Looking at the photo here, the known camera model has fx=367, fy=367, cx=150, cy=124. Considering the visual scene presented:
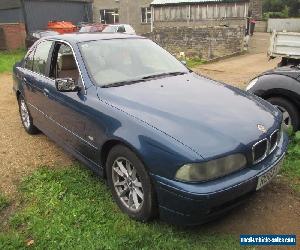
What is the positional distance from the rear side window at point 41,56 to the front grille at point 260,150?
10.1 ft

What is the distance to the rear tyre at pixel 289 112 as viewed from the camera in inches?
209

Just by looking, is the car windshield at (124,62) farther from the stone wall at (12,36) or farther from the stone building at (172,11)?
the stone wall at (12,36)

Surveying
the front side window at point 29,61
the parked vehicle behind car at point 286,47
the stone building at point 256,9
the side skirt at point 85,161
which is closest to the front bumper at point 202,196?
the side skirt at point 85,161

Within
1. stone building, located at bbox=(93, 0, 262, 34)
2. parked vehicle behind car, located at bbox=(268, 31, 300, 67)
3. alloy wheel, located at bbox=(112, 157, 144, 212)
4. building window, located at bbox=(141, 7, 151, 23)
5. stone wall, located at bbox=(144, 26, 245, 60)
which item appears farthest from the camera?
building window, located at bbox=(141, 7, 151, 23)

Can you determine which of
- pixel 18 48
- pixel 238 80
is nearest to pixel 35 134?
pixel 238 80

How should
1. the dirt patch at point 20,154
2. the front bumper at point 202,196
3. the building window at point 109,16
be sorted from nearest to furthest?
the front bumper at point 202,196
the dirt patch at point 20,154
the building window at point 109,16

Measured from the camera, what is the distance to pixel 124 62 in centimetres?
441

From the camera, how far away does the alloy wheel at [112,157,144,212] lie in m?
3.47

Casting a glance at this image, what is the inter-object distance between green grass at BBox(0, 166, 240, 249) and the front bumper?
0.27 m

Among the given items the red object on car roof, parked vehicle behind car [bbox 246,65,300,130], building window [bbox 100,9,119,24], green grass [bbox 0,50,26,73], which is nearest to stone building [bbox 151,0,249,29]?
the red object on car roof

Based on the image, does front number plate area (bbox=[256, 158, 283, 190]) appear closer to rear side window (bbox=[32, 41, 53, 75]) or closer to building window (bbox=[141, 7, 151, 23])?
rear side window (bbox=[32, 41, 53, 75])

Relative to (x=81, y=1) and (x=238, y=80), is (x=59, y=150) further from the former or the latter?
(x=81, y=1)

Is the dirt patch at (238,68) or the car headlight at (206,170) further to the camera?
the dirt patch at (238,68)

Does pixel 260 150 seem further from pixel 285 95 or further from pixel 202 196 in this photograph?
pixel 285 95
